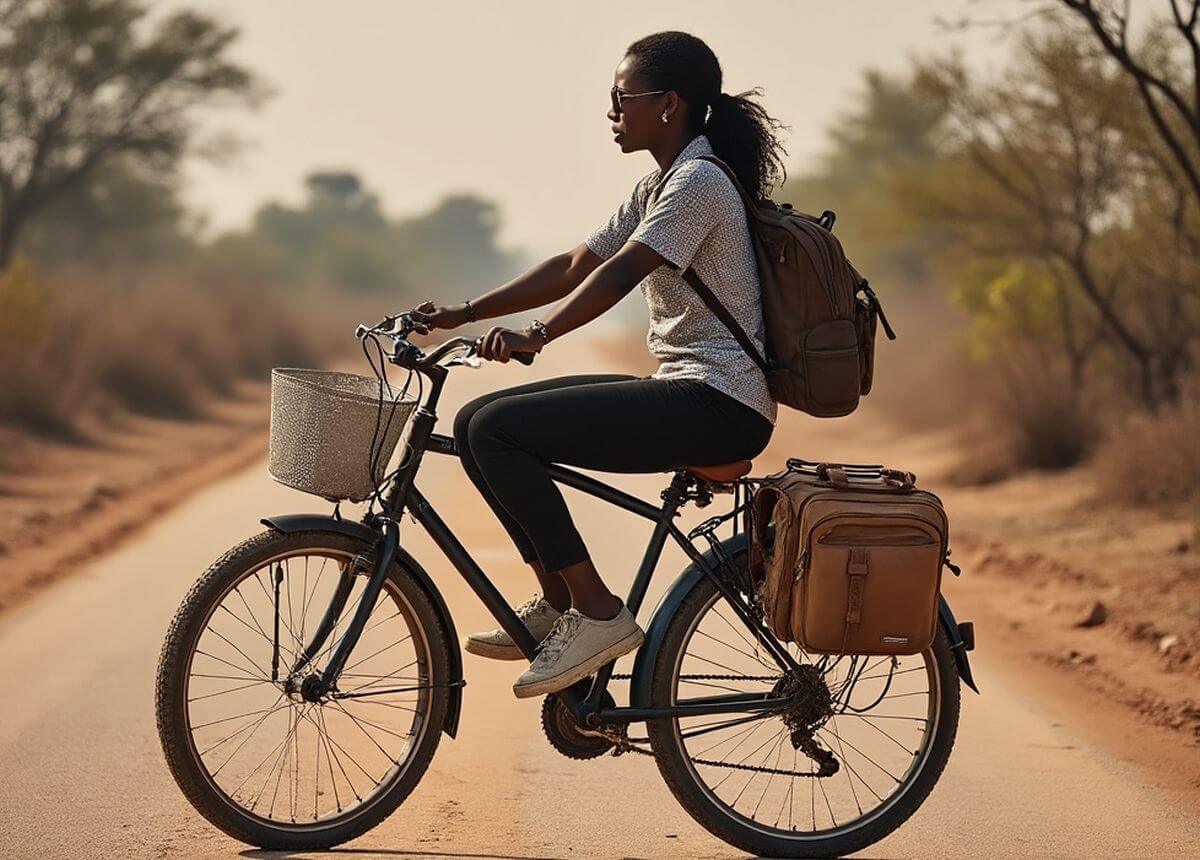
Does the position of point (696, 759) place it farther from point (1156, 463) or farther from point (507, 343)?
point (1156, 463)

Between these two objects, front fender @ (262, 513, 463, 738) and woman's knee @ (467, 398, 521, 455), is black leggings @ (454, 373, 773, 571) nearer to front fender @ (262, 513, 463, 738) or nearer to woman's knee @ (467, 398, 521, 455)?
woman's knee @ (467, 398, 521, 455)

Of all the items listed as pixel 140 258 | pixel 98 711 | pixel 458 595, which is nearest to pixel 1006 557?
pixel 458 595

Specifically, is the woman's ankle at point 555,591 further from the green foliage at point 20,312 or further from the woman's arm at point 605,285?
the green foliage at point 20,312

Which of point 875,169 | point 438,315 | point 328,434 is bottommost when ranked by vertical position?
point 328,434

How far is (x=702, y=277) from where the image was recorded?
453 centimetres

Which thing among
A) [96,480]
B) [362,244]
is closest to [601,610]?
[96,480]

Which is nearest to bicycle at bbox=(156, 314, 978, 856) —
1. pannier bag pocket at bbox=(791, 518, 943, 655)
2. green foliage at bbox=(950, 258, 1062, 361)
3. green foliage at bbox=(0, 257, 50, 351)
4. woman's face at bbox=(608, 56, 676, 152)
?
pannier bag pocket at bbox=(791, 518, 943, 655)

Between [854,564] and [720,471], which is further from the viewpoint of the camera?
[720,471]

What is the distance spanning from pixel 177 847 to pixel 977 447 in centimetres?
1295

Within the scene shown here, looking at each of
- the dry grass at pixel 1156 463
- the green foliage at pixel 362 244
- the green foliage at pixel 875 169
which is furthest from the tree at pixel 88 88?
the dry grass at pixel 1156 463

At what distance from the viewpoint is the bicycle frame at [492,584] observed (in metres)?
4.62

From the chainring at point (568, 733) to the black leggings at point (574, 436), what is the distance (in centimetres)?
40

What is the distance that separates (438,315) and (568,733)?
1.11m

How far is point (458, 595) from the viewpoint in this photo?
905 centimetres
